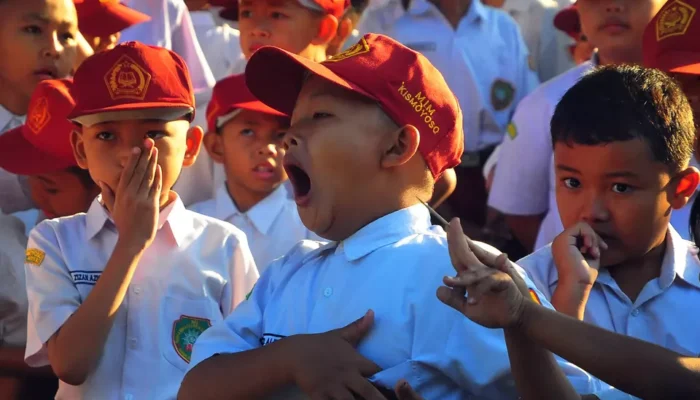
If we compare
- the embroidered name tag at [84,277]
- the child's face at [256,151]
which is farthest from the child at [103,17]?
the embroidered name tag at [84,277]

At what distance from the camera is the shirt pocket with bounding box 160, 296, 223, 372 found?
3627mm

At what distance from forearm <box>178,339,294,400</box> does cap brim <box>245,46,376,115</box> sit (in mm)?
748

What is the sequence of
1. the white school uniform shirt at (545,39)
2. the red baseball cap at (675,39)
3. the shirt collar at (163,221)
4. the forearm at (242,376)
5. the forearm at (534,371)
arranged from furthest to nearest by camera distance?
the white school uniform shirt at (545,39), the red baseball cap at (675,39), the shirt collar at (163,221), the forearm at (242,376), the forearm at (534,371)

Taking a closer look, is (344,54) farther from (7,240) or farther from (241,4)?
(241,4)

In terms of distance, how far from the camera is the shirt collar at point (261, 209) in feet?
15.4

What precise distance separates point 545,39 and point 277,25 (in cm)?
211

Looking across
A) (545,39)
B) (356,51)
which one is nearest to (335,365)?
(356,51)

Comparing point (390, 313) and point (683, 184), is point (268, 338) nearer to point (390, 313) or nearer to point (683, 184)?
point (390, 313)

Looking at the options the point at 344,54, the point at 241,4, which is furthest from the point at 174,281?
the point at 241,4

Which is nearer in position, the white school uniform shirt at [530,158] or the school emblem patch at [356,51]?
the school emblem patch at [356,51]

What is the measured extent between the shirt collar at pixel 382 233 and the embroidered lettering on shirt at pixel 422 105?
22cm

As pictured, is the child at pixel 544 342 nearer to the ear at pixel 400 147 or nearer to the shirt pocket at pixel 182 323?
the ear at pixel 400 147

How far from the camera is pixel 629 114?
3248 mm

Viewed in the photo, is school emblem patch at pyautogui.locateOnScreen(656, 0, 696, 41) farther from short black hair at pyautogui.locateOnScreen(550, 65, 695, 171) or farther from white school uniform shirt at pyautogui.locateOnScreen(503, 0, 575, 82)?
white school uniform shirt at pyautogui.locateOnScreen(503, 0, 575, 82)
